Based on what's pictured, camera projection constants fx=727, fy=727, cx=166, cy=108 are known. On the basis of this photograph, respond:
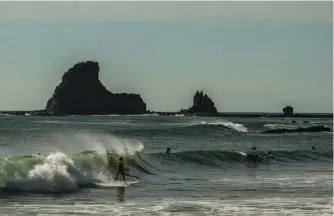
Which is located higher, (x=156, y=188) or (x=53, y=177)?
(x=53, y=177)

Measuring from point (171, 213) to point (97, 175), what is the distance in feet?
39.0

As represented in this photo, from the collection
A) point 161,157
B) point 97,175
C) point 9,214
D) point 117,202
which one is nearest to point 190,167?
point 161,157

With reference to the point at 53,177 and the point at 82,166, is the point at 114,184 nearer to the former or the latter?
the point at 53,177

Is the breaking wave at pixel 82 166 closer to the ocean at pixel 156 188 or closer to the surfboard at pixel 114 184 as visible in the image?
the ocean at pixel 156 188

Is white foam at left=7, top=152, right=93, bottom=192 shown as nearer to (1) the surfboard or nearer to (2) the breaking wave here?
(2) the breaking wave

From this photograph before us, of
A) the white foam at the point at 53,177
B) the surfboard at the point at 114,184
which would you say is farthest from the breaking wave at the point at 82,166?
the surfboard at the point at 114,184

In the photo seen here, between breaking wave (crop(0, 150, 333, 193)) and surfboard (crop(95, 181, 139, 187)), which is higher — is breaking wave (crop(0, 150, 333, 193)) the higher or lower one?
the higher one

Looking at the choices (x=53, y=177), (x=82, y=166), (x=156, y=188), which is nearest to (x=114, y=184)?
(x=156, y=188)

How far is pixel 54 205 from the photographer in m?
24.4

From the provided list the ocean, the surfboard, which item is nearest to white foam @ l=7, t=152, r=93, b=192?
the ocean

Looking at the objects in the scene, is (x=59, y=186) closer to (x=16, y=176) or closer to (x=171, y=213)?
(x=16, y=176)

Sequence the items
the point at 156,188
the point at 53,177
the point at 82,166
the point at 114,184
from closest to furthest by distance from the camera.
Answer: the point at 53,177 → the point at 156,188 → the point at 114,184 → the point at 82,166

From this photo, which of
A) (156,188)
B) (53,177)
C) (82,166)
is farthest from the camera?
(82,166)

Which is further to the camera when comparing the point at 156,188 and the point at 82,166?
the point at 82,166
